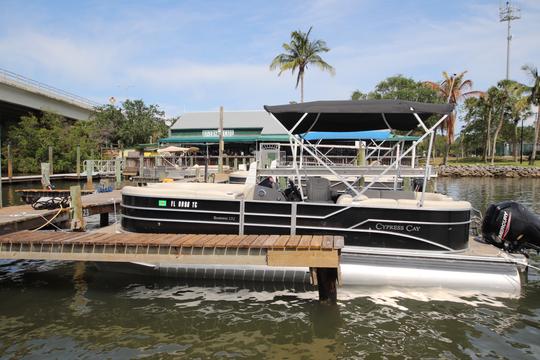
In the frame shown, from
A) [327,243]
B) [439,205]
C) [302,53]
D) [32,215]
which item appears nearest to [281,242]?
[327,243]

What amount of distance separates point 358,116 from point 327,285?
10.5 feet

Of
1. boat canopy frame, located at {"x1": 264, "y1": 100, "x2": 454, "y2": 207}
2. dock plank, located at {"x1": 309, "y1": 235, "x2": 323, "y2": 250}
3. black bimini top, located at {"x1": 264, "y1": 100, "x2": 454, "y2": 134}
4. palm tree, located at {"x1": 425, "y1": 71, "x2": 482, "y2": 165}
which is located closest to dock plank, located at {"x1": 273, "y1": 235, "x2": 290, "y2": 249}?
dock plank, located at {"x1": 309, "y1": 235, "x2": 323, "y2": 250}

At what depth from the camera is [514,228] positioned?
7.56 m

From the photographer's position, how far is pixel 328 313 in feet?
22.1

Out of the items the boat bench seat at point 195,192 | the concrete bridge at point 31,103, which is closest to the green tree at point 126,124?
the concrete bridge at point 31,103

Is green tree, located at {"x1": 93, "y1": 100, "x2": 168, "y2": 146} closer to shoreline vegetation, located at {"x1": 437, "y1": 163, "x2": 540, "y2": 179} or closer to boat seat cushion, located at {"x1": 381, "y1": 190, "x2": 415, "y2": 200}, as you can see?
shoreline vegetation, located at {"x1": 437, "y1": 163, "x2": 540, "y2": 179}

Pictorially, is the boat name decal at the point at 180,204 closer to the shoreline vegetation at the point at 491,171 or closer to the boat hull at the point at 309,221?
the boat hull at the point at 309,221

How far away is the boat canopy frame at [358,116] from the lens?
726 cm

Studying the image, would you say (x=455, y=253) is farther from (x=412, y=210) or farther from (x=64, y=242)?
(x=64, y=242)

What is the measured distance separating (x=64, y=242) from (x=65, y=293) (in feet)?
3.99

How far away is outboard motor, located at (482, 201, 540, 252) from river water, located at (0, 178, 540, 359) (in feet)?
2.96

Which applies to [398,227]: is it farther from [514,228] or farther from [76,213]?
[76,213]

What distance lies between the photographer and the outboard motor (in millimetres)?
7469

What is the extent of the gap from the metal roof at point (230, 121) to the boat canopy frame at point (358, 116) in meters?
33.1
